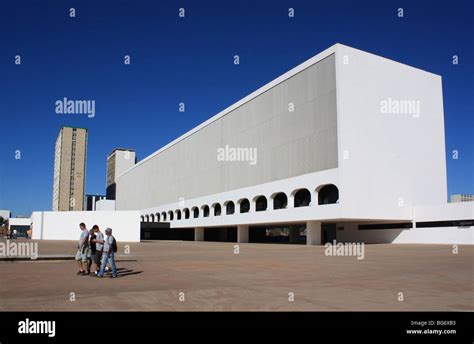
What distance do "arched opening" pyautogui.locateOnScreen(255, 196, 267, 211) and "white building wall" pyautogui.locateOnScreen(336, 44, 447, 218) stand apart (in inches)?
672

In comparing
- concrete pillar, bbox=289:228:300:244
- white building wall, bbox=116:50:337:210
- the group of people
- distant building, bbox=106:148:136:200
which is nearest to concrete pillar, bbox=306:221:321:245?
white building wall, bbox=116:50:337:210

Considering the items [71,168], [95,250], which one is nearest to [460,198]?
[95,250]

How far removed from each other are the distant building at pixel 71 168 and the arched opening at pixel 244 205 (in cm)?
12697

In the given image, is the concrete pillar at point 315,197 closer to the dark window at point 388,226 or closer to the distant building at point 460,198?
the dark window at point 388,226

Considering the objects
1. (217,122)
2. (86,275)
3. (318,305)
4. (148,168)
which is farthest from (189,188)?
(318,305)

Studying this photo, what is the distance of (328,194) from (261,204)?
47.1 feet

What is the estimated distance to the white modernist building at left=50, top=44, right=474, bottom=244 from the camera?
1642 inches

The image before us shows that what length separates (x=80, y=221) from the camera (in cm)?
5175

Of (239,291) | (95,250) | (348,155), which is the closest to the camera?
(239,291)

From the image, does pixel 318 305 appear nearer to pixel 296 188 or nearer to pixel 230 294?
pixel 230 294

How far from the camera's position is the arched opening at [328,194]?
42781 mm

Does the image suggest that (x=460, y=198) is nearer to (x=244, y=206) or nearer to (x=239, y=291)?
(x=244, y=206)

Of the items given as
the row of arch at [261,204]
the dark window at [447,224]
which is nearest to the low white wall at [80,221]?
the row of arch at [261,204]
